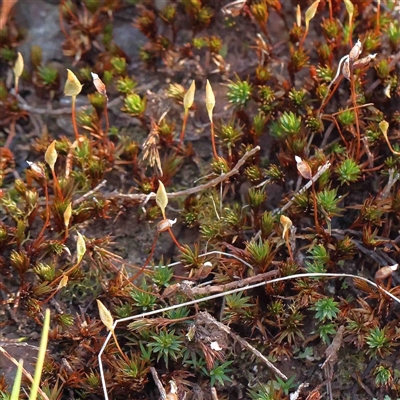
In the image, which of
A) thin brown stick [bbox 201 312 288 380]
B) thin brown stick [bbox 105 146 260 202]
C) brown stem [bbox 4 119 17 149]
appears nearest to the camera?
thin brown stick [bbox 201 312 288 380]

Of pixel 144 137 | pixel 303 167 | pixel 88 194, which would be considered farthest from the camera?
pixel 144 137

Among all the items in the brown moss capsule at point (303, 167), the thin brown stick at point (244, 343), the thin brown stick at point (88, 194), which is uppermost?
the brown moss capsule at point (303, 167)

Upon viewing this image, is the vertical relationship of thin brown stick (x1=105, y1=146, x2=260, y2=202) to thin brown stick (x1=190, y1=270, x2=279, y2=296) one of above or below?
above

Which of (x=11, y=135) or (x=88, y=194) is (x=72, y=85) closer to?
(x=88, y=194)

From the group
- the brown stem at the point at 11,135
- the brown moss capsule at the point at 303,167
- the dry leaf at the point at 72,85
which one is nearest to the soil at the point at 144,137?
the brown stem at the point at 11,135

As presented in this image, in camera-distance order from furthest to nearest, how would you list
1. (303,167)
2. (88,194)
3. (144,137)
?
(144,137)
(88,194)
(303,167)

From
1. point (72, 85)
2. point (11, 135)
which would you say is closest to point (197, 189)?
point (72, 85)

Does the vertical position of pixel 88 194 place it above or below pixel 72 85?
below

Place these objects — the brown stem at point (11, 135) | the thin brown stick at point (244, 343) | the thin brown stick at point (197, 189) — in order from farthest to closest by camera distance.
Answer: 1. the brown stem at point (11, 135)
2. the thin brown stick at point (197, 189)
3. the thin brown stick at point (244, 343)

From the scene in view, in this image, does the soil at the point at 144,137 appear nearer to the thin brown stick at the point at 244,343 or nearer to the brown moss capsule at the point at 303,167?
the thin brown stick at the point at 244,343

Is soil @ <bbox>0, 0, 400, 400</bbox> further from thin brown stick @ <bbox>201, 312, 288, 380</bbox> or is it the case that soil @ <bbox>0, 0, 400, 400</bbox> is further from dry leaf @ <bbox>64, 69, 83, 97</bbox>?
dry leaf @ <bbox>64, 69, 83, 97</bbox>

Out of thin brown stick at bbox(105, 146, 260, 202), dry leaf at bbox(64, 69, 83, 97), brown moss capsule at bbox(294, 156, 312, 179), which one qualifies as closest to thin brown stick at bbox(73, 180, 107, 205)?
thin brown stick at bbox(105, 146, 260, 202)
